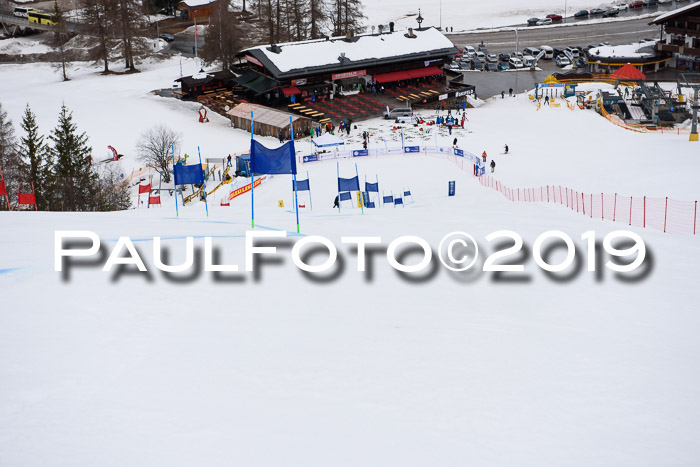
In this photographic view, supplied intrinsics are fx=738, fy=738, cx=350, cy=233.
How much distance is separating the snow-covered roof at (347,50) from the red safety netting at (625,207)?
87.9 ft

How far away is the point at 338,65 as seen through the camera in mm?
55875

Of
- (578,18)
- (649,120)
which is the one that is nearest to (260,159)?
(649,120)

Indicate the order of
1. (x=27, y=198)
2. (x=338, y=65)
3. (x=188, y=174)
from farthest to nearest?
(x=338, y=65) → (x=188, y=174) → (x=27, y=198)

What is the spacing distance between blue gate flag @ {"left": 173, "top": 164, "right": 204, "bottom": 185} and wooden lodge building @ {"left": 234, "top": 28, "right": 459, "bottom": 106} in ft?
87.3

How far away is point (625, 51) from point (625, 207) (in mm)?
40825

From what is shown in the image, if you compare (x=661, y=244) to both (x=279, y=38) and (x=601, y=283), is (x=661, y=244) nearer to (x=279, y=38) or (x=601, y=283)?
(x=601, y=283)

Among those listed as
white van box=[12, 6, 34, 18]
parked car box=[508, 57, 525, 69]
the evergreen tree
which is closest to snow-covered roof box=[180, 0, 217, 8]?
white van box=[12, 6, 34, 18]

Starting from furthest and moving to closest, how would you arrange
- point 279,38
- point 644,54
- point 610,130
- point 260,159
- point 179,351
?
point 279,38, point 644,54, point 610,130, point 260,159, point 179,351

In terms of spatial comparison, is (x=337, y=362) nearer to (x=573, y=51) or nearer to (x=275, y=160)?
(x=275, y=160)

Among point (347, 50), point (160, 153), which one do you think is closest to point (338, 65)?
point (347, 50)

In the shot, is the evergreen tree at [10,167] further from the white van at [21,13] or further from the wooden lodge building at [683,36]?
the wooden lodge building at [683,36]

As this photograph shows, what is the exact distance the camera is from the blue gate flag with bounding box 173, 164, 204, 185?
27.0 m

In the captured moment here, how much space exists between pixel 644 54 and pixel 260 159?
170ft

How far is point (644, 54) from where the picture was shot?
6209cm
